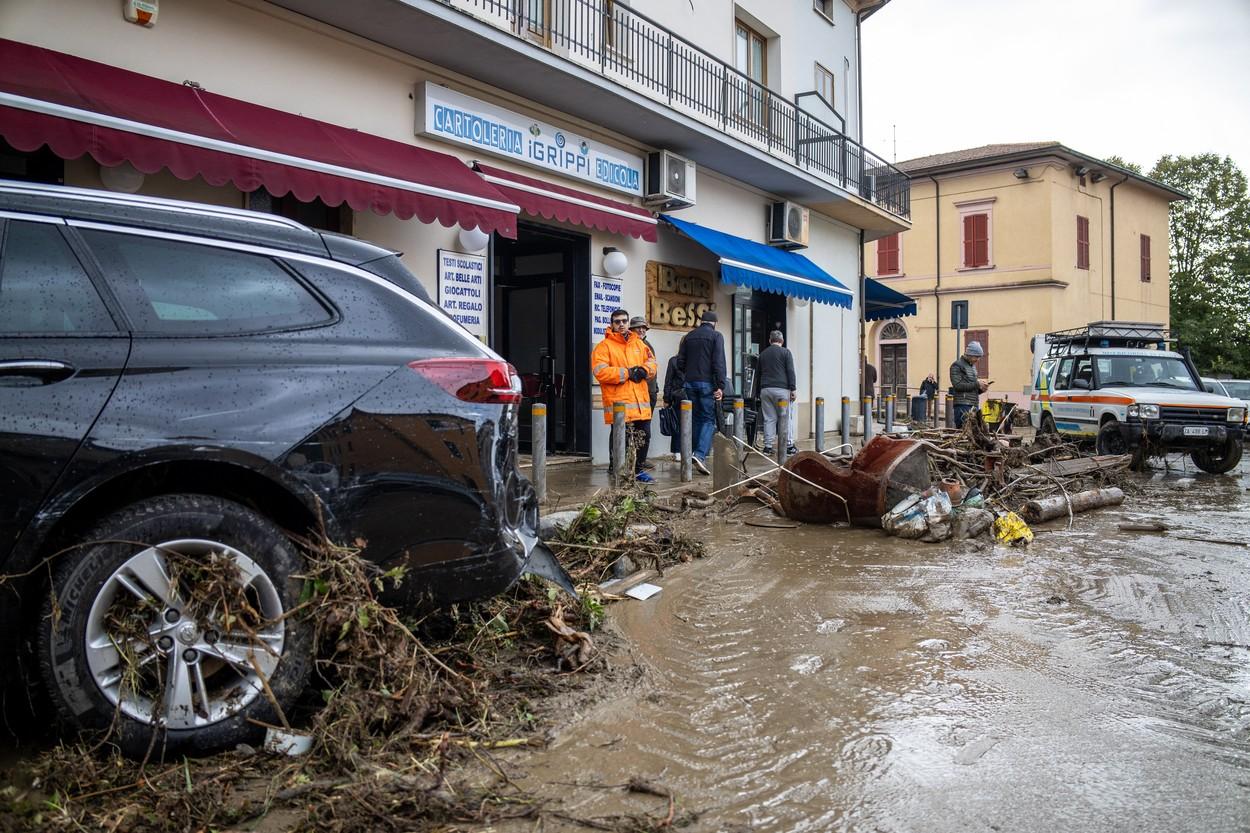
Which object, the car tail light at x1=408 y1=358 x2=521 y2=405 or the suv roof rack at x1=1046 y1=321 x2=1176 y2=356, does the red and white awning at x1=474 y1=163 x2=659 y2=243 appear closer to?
the car tail light at x1=408 y1=358 x2=521 y2=405

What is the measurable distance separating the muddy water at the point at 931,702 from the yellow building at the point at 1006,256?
28763 millimetres

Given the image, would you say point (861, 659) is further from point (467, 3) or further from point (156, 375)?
point (467, 3)

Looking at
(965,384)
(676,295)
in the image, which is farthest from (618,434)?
(965,384)

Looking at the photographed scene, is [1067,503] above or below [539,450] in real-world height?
below

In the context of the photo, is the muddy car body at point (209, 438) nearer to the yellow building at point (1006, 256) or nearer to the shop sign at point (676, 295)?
the shop sign at point (676, 295)

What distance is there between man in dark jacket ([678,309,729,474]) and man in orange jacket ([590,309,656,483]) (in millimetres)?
935

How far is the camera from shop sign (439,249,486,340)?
33.5ft

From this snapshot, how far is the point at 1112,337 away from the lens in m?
15.7

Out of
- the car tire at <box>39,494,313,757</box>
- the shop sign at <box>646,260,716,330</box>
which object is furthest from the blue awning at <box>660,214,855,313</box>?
the car tire at <box>39,494,313,757</box>

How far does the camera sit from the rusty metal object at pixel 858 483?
24.9 feet

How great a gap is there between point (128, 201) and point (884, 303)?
68.0ft

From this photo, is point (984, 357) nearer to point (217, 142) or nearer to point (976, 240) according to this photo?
point (976, 240)

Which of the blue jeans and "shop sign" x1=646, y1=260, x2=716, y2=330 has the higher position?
"shop sign" x1=646, y1=260, x2=716, y2=330

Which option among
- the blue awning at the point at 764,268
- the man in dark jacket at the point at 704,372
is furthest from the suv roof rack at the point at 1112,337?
the man in dark jacket at the point at 704,372
